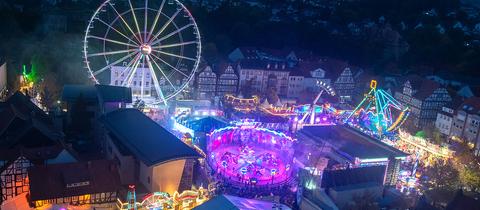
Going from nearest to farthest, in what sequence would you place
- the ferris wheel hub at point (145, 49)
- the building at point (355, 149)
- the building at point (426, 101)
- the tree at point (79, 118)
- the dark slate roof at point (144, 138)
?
the dark slate roof at point (144, 138)
the building at point (355, 149)
the tree at point (79, 118)
the ferris wheel hub at point (145, 49)
the building at point (426, 101)

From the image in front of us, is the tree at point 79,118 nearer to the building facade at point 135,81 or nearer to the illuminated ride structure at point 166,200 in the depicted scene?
the building facade at point 135,81

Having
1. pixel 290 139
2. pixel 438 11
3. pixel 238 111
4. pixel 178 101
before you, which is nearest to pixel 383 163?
pixel 290 139

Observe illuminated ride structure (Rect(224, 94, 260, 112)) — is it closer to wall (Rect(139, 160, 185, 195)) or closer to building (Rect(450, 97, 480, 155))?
wall (Rect(139, 160, 185, 195))

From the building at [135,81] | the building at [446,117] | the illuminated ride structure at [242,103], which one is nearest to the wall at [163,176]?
the illuminated ride structure at [242,103]

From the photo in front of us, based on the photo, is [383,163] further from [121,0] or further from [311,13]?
[311,13]

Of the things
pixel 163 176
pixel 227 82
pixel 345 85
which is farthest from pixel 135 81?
pixel 345 85
